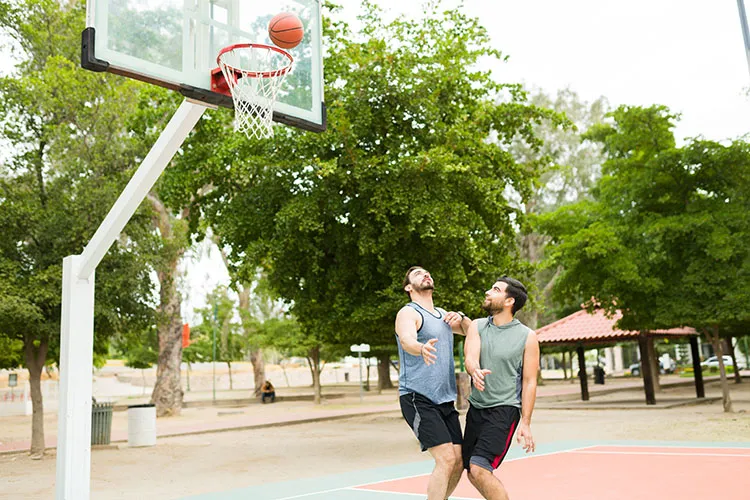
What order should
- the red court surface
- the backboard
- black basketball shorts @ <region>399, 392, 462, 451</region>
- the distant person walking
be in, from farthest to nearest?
the distant person walking, the red court surface, the backboard, black basketball shorts @ <region>399, 392, 462, 451</region>

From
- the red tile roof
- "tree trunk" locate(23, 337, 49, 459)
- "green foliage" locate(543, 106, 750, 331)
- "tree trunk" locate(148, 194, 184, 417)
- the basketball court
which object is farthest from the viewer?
"tree trunk" locate(148, 194, 184, 417)

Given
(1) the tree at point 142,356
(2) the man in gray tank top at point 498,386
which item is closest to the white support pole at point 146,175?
(2) the man in gray tank top at point 498,386

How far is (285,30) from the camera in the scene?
866cm

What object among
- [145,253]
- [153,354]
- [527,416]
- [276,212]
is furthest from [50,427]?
[153,354]

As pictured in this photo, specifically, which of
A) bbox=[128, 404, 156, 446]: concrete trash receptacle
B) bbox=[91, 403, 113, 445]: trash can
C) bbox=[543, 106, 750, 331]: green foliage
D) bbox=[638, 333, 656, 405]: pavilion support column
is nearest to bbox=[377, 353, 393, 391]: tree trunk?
bbox=[638, 333, 656, 405]: pavilion support column

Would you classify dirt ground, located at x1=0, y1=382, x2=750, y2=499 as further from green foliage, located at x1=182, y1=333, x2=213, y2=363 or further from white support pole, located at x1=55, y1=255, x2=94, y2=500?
green foliage, located at x1=182, y1=333, x2=213, y2=363

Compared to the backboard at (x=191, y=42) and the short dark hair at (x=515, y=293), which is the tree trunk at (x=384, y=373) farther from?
the short dark hair at (x=515, y=293)

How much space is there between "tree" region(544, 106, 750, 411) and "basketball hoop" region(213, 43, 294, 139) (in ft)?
48.7

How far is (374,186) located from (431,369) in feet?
28.3

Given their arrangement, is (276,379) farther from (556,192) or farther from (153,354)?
(556,192)

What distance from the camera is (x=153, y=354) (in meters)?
65.6

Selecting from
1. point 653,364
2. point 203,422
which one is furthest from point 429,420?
point 653,364

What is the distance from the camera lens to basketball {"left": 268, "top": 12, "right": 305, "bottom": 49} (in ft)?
28.4

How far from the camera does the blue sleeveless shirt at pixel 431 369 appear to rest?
5.89 m
